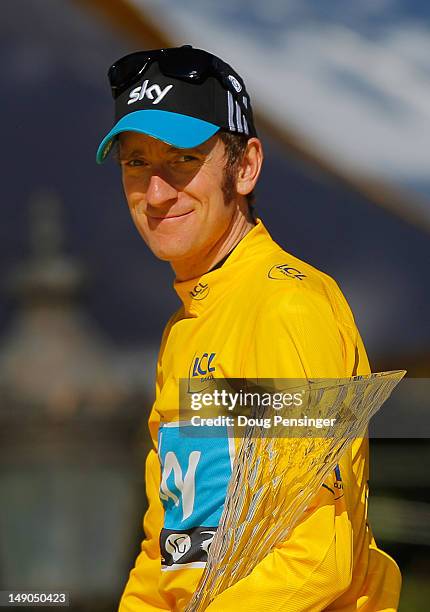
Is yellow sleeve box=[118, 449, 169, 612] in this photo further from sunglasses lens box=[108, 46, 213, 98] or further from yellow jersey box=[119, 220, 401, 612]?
sunglasses lens box=[108, 46, 213, 98]

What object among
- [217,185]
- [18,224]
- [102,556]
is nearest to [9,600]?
[102,556]

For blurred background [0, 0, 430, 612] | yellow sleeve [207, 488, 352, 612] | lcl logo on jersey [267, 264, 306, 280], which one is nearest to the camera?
yellow sleeve [207, 488, 352, 612]

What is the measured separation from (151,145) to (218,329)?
32cm

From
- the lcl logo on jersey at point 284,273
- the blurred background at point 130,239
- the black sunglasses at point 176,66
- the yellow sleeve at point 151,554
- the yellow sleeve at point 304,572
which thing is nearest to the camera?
the yellow sleeve at point 304,572

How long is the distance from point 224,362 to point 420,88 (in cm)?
135

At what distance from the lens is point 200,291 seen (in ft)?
5.41

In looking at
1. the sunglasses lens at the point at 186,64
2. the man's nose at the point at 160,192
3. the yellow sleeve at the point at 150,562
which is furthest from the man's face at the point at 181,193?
the yellow sleeve at the point at 150,562

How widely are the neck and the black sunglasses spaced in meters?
0.22

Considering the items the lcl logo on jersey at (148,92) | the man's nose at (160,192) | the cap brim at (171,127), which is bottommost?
the man's nose at (160,192)

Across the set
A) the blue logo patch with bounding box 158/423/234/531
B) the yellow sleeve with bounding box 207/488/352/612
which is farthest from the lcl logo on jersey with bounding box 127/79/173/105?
the yellow sleeve with bounding box 207/488/352/612

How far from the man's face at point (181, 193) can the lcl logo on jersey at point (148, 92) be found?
0.19 ft

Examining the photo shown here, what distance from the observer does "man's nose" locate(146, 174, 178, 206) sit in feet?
5.25

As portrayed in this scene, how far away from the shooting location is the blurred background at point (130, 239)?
2.57 metres

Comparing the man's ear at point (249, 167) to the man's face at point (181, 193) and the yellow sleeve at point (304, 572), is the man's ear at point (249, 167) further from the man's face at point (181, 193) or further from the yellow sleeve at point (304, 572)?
the yellow sleeve at point (304, 572)
